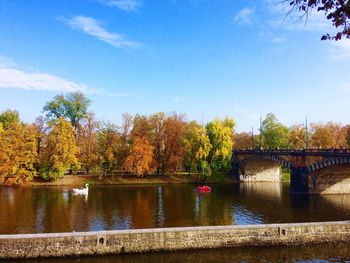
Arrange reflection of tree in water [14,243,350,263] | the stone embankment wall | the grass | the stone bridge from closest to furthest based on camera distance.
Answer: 1. the stone embankment wall
2. reflection of tree in water [14,243,350,263]
3. the stone bridge
4. the grass

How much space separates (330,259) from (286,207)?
1046 inches

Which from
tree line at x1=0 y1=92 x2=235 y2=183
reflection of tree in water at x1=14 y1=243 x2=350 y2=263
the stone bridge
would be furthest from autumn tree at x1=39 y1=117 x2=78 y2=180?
reflection of tree in water at x1=14 y1=243 x2=350 y2=263

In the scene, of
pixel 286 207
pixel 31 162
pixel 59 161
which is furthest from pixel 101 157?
pixel 286 207

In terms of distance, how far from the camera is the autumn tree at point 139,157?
283 ft

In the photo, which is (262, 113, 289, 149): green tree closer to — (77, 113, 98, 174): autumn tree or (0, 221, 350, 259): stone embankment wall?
(77, 113, 98, 174): autumn tree

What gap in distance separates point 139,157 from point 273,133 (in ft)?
191

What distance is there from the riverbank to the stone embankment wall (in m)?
55.6

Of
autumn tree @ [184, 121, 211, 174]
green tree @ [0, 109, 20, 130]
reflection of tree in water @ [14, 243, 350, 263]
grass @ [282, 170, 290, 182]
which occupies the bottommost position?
reflection of tree in water @ [14, 243, 350, 263]

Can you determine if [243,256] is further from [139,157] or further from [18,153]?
[18,153]

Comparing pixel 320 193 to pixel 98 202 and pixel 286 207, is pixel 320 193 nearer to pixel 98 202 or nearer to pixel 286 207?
pixel 286 207

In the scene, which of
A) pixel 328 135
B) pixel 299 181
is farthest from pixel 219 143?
pixel 328 135

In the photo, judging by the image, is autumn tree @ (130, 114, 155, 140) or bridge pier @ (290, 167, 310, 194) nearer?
bridge pier @ (290, 167, 310, 194)

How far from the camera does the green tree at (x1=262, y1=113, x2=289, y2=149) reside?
121938mm

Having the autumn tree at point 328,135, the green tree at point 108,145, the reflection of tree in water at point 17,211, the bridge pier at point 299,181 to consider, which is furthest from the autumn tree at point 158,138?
the autumn tree at point 328,135
